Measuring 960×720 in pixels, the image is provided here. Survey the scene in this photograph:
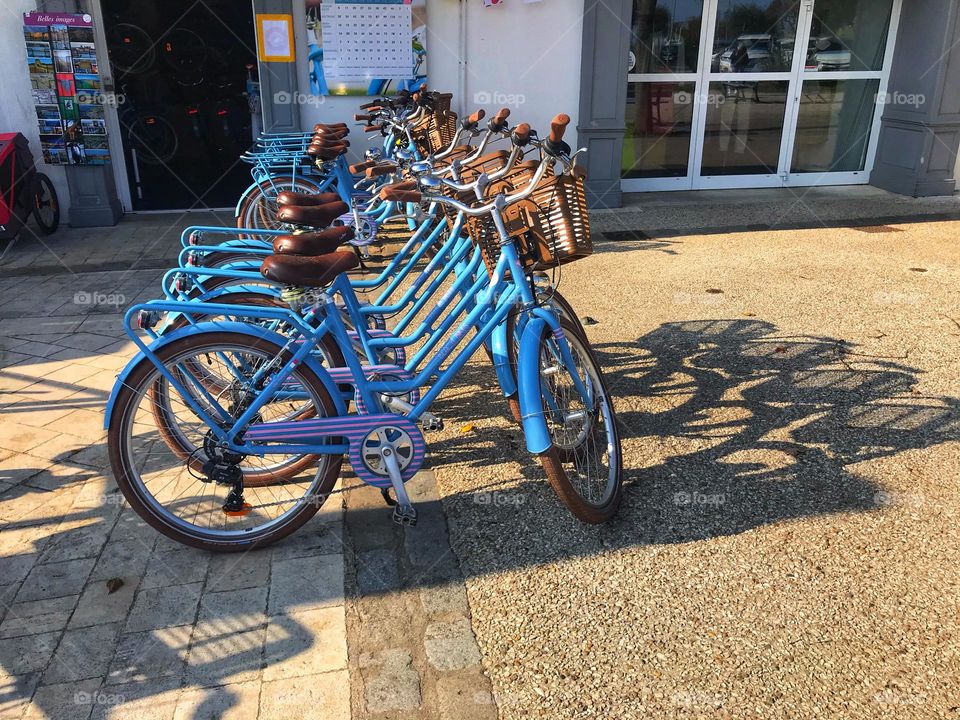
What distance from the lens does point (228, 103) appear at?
8.66 meters

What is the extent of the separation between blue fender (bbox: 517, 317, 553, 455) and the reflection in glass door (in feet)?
22.0

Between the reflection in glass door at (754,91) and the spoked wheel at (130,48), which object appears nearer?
the spoked wheel at (130,48)

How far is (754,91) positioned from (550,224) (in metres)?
7.26

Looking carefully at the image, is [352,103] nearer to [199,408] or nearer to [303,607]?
[199,408]

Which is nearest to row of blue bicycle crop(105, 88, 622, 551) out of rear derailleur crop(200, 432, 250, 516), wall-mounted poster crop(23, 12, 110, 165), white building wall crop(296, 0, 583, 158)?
rear derailleur crop(200, 432, 250, 516)

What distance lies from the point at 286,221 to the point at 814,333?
347cm

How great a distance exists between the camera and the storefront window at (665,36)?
866 centimetres

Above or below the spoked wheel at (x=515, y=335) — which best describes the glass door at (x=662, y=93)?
above

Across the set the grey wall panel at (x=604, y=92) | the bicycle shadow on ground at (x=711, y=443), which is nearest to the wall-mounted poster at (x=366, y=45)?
the grey wall panel at (x=604, y=92)

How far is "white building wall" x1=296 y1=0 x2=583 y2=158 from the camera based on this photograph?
8.03m

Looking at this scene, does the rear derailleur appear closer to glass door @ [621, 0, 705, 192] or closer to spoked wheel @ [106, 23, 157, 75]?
spoked wheel @ [106, 23, 157, 75]

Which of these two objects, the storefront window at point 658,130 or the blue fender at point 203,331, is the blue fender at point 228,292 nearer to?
the blue fender at point 203,331

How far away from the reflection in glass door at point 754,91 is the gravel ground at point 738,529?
4.31 m

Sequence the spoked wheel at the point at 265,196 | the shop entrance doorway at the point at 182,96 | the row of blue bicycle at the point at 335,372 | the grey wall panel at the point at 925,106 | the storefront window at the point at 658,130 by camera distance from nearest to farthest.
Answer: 1. the row of blue bicycle at the point at 335,372
2. the spoked wheel at the point at 265,196
3. the shop entrance doorway at the point at 182,96
4. the grey wall panel at the point at 925,106
5. the storefront window at the point at 658,130
